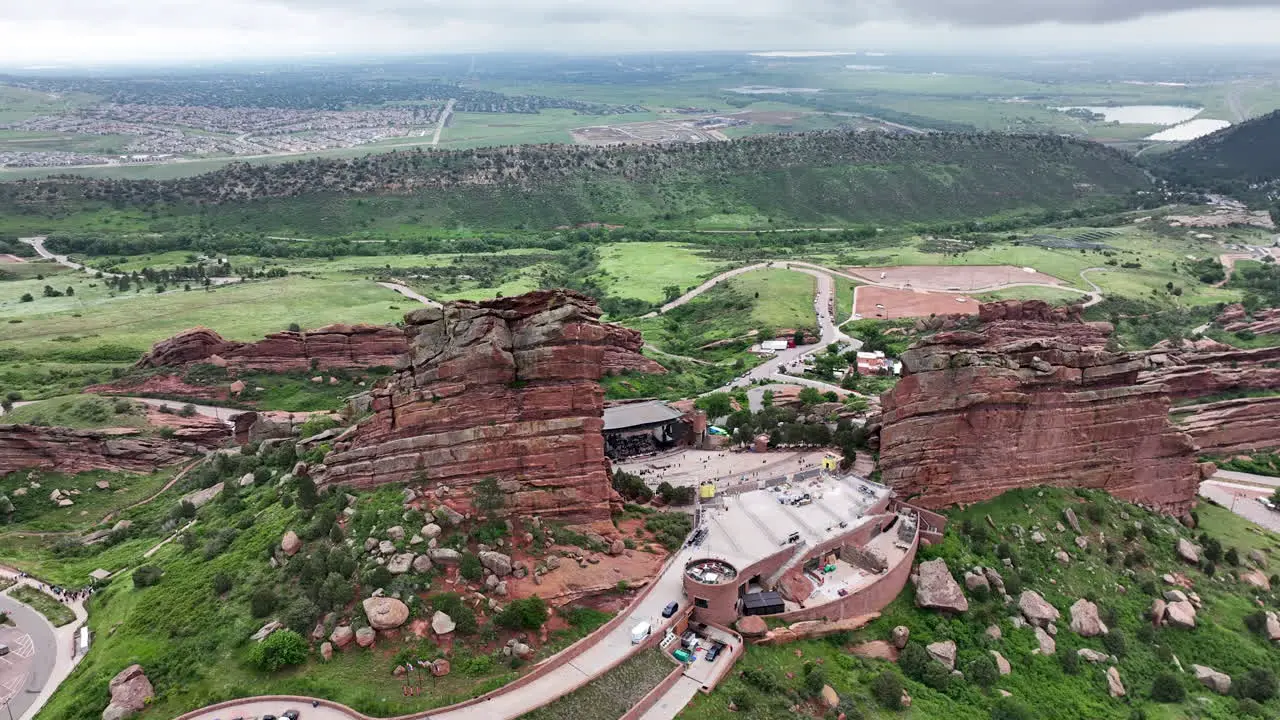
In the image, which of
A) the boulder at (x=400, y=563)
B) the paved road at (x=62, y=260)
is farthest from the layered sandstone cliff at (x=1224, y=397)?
the paved road at (x=62, y=260)

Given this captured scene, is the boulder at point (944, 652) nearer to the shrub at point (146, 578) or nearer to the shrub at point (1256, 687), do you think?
the shrub at point (1256, 687)

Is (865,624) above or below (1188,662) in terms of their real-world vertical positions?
above

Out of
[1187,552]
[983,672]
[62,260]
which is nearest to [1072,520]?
[1187,552]

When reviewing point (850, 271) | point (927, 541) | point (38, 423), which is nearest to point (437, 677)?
point (927, 541)

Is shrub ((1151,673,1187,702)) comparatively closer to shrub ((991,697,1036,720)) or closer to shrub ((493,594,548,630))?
shrub ((991,697,1036,720))

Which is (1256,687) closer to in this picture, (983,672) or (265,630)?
(983,672)

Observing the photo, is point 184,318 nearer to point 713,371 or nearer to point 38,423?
point 38,423
